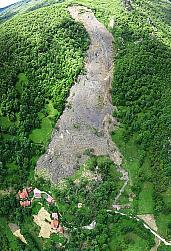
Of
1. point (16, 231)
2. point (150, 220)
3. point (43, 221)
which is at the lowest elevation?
point (150, 220)

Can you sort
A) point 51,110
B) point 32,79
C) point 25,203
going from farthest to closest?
point 32,79, point 51,110, point 25,203

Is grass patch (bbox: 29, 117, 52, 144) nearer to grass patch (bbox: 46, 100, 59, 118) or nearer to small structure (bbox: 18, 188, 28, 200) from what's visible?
grass patch (bbox: 46, 100, 59, 118)

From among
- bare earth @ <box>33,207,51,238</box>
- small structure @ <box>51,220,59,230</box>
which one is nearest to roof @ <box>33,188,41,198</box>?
bare earth @ <box>33,207,51,238</box>

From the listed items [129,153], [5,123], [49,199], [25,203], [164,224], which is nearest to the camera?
[164,224]

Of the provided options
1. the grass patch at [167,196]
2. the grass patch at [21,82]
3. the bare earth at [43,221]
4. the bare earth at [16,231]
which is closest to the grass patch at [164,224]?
the grass patch at [167,196]

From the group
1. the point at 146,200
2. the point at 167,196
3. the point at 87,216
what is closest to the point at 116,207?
the point at 146,200

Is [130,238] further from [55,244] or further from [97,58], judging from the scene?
[97,58]

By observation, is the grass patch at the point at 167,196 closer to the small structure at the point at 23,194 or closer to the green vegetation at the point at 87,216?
the green vegetation at the point at 87,216

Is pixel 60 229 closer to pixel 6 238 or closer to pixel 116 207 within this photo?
pixel 6 238
